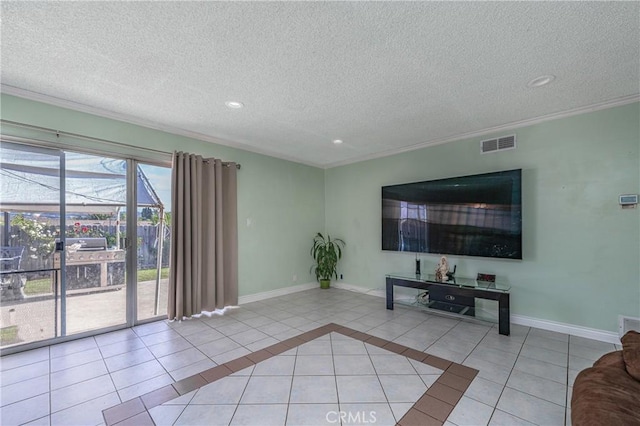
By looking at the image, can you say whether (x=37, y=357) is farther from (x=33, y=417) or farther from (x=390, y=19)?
(x=390, y=19)

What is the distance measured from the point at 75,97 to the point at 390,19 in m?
3.20

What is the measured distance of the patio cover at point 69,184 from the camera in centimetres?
281

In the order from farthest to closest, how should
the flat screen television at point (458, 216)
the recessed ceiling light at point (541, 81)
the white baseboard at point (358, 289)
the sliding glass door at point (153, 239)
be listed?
the white baseboard at point (358, 289) < the sliding glass door at point (153, 239) < the flat screen television at point (458, 216) < the recessed ceiling light at point (541, 81)

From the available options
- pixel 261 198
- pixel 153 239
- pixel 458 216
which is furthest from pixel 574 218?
pixel 153 239

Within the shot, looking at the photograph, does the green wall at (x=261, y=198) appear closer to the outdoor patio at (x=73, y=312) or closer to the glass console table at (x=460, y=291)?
the outdoor patio at (x=73, y=312)

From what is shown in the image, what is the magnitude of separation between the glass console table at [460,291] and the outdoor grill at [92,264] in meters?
3.67

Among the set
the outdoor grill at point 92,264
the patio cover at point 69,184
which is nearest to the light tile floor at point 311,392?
the outdoor grill at point 92,264

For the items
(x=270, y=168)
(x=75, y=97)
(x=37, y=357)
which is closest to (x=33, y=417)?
(x=37, y=357)

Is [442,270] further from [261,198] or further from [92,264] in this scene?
[92,264]

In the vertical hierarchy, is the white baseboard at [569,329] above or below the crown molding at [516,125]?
below

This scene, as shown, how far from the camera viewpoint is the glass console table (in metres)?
3.22

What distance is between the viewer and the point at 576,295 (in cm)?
320

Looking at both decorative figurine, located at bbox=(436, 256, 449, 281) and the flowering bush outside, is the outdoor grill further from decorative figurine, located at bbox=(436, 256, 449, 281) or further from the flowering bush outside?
decorative figurine, located at bbox=(436, 256, 449, 281)

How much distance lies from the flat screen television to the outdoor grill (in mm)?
3894
